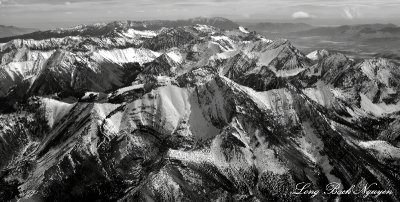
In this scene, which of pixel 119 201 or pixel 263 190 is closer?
pixel 119 201

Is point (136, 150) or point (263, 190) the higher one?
point (136, 150)

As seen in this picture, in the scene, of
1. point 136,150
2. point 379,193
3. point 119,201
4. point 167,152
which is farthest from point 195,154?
point 379,193

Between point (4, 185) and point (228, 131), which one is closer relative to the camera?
point (4, 185)

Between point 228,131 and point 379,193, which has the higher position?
point 228,131

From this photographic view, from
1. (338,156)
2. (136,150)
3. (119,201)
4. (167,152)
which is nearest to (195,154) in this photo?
(167,152)

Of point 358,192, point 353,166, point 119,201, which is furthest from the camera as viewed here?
point 353,166

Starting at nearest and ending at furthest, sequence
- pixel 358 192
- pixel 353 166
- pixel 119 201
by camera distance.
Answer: pixel 119 201, pixel 358 192, pixel 353 166

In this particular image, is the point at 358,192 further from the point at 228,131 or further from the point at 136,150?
the point at 136,150

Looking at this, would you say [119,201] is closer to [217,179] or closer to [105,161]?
[105,161]
